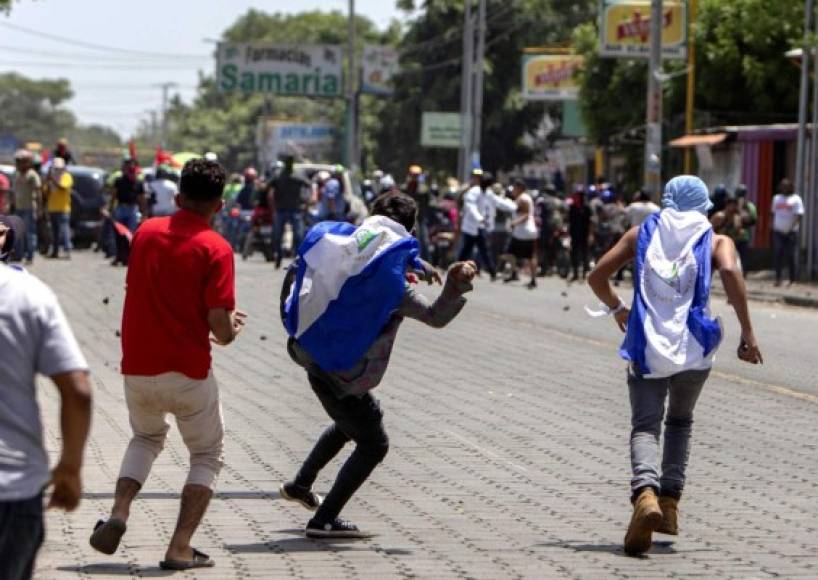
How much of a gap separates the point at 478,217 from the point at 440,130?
32609mm

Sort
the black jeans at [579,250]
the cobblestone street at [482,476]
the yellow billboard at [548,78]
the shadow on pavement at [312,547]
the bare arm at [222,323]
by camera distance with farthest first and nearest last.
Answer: the yellow billboard at [548,78] → the black jeans at [579,250] → the shadow on pavement at [312,547] → the cobblestone street at [482,476] → the bare arm at [222,323]

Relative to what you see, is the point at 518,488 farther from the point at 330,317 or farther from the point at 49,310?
the point at 49,310

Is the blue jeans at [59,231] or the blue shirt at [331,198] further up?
the blue shirt at [331,198]

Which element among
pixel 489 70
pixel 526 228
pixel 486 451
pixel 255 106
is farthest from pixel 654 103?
pixel 255 106

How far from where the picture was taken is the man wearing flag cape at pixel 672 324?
8.40 meters

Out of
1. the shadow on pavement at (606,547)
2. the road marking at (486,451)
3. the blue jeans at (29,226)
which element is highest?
the shadow on pavement at (606,547)

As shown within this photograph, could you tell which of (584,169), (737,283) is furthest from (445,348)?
(584,169)

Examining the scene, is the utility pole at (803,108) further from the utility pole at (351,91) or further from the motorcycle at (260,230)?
the utility pole at (351,91)

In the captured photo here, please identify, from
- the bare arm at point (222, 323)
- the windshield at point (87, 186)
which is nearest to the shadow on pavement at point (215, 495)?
the bare arm at point (222, 323)

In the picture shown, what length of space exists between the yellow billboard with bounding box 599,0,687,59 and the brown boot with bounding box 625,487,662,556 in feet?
110

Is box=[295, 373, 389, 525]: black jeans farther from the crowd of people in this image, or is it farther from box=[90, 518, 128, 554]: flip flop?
box=[90, 518, 128, 554]: flip flop

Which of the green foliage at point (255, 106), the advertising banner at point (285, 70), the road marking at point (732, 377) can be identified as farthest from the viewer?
the green foliage at point (255, 106)

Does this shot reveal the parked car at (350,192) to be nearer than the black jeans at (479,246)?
No

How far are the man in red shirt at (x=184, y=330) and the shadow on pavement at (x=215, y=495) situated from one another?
6.29 ft
